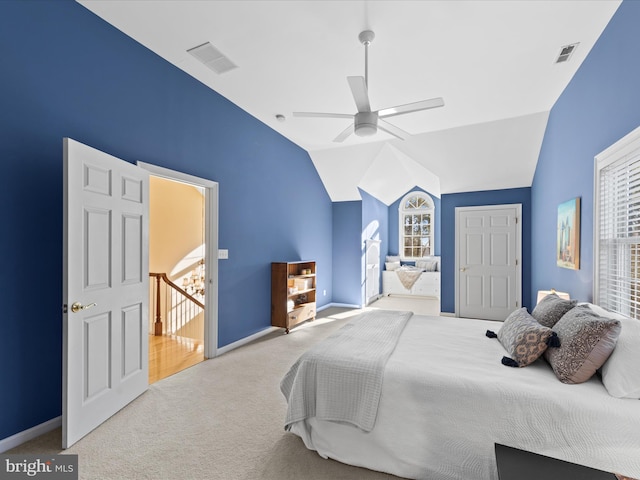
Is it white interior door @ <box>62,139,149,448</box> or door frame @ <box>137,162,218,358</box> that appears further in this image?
door frame @ <box>137,162,218,358</box>

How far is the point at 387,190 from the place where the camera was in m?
7.57

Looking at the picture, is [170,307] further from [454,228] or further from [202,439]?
[454,228]

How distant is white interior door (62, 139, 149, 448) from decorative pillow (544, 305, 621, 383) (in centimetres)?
296

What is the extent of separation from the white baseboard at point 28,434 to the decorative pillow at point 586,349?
332 cm

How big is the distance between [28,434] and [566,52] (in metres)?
5.30

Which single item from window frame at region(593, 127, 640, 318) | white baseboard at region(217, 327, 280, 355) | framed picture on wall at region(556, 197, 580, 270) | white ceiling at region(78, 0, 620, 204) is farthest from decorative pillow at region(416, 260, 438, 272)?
window frame at region(593, 127, 640, 318)

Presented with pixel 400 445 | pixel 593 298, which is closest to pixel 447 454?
pixel 400 445

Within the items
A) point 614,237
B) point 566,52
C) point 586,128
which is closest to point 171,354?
point 614,237

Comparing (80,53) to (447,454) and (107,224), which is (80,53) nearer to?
(107,224)

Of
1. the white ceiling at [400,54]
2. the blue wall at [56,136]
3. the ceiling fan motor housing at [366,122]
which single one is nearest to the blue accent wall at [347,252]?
the white ceiling at [400,54]

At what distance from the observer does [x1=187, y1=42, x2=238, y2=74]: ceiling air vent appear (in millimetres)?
2809

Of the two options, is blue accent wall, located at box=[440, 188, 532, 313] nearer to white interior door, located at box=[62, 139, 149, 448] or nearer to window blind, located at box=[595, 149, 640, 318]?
window blind, located at box=[595, 149, 640, 318]

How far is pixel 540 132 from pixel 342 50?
→ 3.33m

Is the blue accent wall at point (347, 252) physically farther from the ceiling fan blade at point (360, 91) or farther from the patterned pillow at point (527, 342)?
the patterned pillow at point (527, 342)
